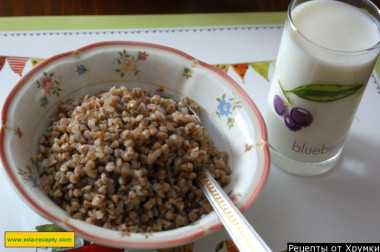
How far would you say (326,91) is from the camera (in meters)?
0.86

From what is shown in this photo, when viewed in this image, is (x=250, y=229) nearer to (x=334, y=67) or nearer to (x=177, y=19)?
(x=334, y=67)

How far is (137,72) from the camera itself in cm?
103

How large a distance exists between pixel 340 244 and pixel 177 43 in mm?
648

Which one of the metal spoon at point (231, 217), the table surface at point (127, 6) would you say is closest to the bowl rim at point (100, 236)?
the metal spoon at point (231, 217)

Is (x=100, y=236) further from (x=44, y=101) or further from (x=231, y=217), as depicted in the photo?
(x=44, y=101)

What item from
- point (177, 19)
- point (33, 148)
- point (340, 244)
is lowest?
point (340, 244)

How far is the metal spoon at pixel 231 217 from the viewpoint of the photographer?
72 centimetres

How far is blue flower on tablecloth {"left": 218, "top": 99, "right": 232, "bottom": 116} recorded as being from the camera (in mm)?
974

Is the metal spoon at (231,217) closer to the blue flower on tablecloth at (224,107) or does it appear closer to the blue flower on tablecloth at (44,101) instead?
the blue flower on tablecloth at (224,107)

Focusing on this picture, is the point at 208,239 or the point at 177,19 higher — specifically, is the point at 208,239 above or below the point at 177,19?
below

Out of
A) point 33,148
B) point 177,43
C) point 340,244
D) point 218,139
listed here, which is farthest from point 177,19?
point 340,244

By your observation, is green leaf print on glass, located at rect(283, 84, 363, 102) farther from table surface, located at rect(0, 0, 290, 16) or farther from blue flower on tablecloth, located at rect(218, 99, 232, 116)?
table surface, located at rect(0, 0, 290, 16)

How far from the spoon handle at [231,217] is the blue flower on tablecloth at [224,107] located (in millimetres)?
155

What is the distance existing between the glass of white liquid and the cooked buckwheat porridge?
0.17 meters
